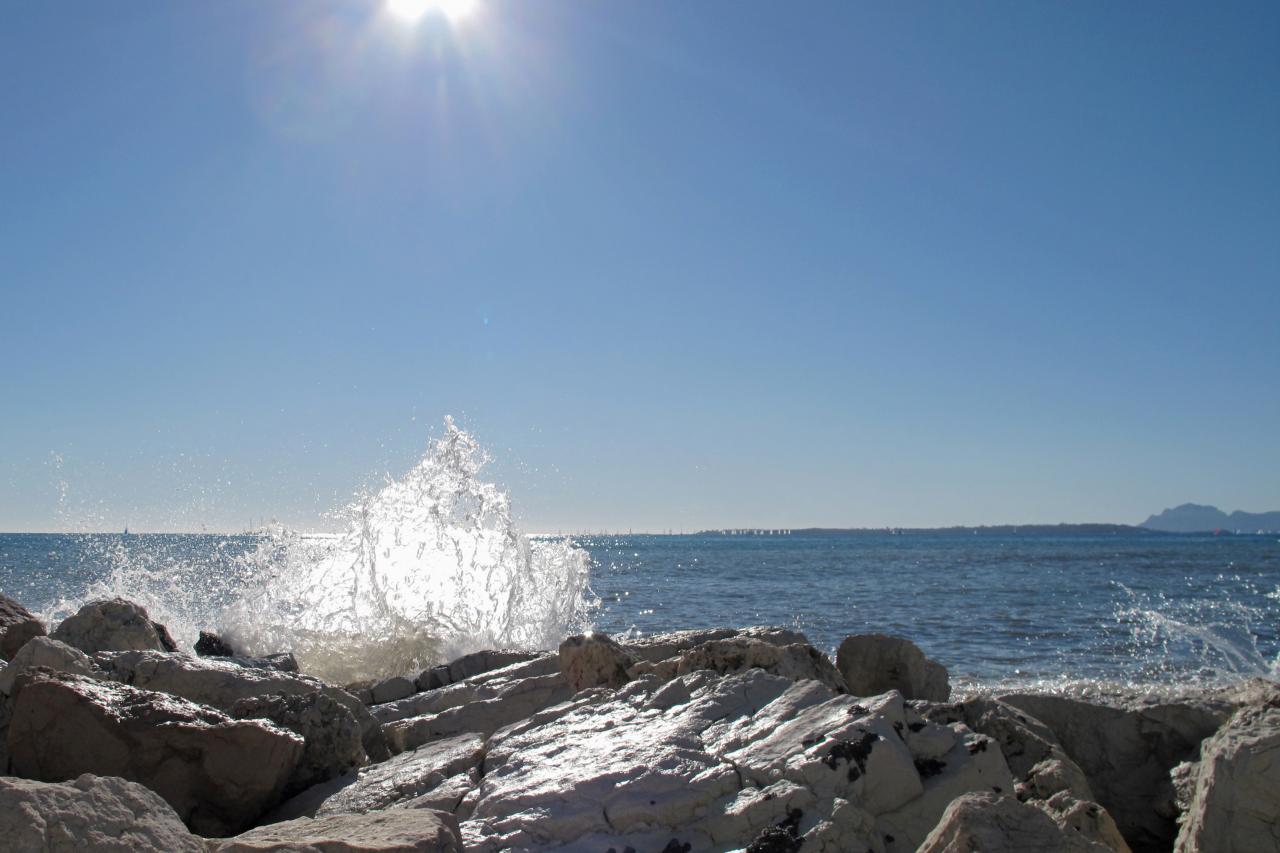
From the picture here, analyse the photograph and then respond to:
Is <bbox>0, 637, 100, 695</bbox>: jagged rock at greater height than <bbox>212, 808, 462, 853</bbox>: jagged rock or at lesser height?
greater

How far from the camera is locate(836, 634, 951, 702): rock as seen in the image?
24.4 feet

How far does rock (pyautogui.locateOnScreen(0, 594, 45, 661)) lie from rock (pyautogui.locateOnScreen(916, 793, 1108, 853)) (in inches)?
304

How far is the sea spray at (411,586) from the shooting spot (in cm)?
1288

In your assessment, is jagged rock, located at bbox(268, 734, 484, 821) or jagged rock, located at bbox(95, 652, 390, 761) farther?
jagged rock, located at bbox(95, 652, 390, 761)

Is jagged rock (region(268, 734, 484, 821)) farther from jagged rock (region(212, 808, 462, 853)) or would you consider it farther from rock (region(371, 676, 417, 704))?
rock (region(371, 676, 417, 704))

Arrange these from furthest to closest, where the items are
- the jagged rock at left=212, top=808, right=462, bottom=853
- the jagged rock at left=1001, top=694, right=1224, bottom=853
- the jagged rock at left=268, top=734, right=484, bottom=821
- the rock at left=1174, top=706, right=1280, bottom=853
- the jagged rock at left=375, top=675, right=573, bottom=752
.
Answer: the jagged rock at left=1001, top=694, right=1224, bottom=853 < the jagged rock at left=375, top=675, right=573, bottom=752 < the jagged rock at left=268, top=734, right=484, bottom=821 < the rock at left=1174, top=706, right=1280, bottom=853 < the jagged rock at left=212, top=808, right=462, bottom=853

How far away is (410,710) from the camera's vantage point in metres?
6.78

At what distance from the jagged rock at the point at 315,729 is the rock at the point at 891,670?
3.84 metres

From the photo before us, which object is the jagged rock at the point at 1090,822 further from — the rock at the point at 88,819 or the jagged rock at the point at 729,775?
the rock at the point at 88,819

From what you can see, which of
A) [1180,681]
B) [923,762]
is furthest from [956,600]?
[923,762]

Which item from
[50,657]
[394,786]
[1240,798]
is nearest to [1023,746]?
[1240,798]

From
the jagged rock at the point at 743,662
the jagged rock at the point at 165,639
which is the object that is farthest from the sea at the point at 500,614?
the jagged rock at the point at 743,662

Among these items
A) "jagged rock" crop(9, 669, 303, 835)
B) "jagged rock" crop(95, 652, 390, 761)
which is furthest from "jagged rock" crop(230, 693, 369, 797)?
"jagged rock" crop(95, 652, 390, 761)

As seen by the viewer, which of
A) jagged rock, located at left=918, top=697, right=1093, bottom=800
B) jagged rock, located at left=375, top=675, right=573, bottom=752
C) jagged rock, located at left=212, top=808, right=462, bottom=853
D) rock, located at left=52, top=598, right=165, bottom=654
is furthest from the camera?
rock, located at left=52, top=598, right=165, bottom=654
